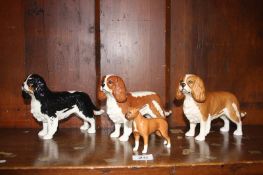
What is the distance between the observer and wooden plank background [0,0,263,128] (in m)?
1.76

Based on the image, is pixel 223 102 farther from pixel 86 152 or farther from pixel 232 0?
pixel 86 152

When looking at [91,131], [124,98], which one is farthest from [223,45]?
[91,131]

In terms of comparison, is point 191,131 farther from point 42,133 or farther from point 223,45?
point 42,133

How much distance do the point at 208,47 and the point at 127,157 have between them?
2.72 feet

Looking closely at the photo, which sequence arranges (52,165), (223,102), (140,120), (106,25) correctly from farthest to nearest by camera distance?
(106,25) < (223,102) < (140,120) < (52,165)

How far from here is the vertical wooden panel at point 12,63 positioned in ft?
5.72

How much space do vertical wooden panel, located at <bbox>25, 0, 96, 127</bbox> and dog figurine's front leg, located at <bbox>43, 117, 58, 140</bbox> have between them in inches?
10.7

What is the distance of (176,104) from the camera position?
6.05 ft

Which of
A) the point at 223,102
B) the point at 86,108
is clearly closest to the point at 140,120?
the point at 86,108

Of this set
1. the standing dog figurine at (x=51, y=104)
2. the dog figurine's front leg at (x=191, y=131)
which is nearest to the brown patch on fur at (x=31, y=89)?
the standing dog figurine at (x=51, y=104)

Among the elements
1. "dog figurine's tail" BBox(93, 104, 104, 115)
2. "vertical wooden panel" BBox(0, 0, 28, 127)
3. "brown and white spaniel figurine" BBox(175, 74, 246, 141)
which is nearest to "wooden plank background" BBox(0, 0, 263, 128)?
"vertical wooden panel" BBox(0, 0, 28, 127)

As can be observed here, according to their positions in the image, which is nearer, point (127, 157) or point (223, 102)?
point (127, 157)

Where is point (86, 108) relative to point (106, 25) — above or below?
below

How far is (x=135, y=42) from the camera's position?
1.80 m
